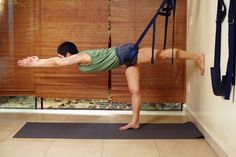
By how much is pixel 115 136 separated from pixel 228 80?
4.63 ft

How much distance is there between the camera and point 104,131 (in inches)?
144

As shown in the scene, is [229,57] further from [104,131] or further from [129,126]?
[104,131]

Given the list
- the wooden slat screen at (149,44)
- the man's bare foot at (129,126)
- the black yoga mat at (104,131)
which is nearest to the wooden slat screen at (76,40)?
the wooden slat screen at (149,44)

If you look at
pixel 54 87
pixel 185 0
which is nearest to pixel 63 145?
pixel 54 87

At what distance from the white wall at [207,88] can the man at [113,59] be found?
229 mm

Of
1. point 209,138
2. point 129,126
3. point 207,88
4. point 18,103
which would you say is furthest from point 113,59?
point 18,103

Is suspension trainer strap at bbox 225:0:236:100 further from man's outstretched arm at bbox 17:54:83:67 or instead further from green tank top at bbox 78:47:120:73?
man's outstretched arm at bbox 17:54:83:67

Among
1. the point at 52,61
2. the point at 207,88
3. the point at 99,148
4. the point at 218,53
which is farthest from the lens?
the point at 52,61

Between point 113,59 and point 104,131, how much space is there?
820mm

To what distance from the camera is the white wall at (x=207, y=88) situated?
106 inches

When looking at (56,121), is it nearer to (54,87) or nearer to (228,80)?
(54,87)

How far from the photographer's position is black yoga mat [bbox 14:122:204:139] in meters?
3.46

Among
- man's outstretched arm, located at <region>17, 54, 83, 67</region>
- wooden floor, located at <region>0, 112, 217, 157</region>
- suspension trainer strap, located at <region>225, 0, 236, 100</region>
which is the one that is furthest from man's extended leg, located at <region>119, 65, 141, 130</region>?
suspension trainer strap, located at <region>225, 0, 236, 100</region>

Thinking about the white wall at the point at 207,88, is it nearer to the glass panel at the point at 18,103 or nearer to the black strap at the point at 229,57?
the black strap at the point at 229,57
